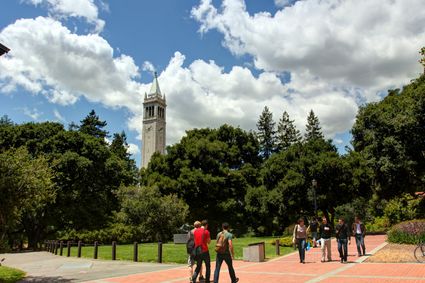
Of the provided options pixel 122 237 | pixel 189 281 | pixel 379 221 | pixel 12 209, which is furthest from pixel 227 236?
pixel 379 221

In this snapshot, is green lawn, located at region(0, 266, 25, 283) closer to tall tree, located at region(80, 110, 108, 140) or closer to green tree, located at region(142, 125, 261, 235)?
green tree, located at region(142, 125, 261, 235)

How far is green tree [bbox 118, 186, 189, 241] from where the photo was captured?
115 ft

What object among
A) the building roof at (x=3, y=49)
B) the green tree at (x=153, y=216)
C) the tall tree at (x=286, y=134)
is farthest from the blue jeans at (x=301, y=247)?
the tall tree at (x=286, y=134)

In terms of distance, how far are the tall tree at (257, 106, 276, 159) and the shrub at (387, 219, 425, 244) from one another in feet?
162

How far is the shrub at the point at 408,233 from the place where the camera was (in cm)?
2020

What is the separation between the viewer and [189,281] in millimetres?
12008

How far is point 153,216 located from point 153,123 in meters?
76.5

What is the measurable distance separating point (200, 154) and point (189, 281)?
34482 millimetres

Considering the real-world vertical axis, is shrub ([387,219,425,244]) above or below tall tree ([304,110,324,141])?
below

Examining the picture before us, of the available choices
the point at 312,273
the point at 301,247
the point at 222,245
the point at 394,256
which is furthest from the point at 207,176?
the point at 222,245

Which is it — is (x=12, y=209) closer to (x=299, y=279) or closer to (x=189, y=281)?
(x=189, y=281)

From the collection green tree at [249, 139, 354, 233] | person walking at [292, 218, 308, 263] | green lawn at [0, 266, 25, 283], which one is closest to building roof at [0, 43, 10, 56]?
green lawn at [0, 266, 25, 283]

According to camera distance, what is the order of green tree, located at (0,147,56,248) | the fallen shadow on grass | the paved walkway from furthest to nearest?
the fallen shadow on grass < green tree, located at (0,147,56,248) < the paved walkway

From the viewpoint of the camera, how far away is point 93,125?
70500 mm
